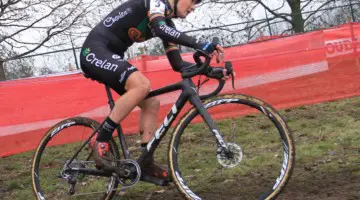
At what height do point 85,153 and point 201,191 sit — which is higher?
point 85,153

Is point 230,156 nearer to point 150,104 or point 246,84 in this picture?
point 150,104

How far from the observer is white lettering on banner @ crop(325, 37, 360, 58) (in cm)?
983

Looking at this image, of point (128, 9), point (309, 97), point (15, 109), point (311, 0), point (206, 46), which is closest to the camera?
point (206, 46)

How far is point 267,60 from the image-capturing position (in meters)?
9.43

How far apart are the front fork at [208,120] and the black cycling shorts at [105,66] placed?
0.57 metres

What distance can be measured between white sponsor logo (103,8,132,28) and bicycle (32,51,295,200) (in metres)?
0.55

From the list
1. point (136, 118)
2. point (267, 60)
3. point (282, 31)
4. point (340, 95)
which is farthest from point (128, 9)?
point (282, 31)

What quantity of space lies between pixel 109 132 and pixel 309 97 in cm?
598

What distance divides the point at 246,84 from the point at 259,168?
458cm

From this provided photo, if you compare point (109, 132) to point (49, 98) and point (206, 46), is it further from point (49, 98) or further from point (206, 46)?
point (49, 98)

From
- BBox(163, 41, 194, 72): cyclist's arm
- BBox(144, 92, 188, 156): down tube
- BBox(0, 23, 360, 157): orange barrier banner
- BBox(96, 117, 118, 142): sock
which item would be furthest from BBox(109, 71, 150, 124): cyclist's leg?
BBox(0, 23, 360, 157): orange barrier banner

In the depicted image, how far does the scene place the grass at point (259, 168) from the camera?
4.18m

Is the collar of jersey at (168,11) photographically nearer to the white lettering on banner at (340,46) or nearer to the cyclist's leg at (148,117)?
the cyclist's leg at (148,117)

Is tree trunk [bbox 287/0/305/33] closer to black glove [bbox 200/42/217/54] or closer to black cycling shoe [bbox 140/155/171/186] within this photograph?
black cycling shoe [bbox 140/155/171/186]
